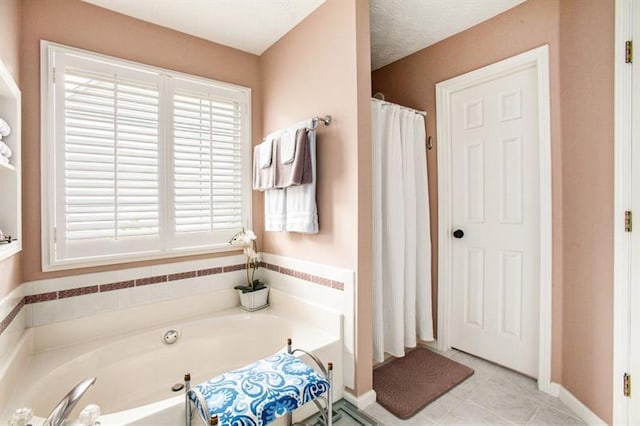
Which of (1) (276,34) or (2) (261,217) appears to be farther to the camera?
(2) (261,217)

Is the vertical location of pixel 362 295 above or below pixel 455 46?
below

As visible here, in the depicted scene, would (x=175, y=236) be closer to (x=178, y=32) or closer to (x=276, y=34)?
(x=178, y=32)

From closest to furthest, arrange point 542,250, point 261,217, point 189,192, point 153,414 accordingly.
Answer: point 153,414, point 542,250, point 189,192, point 261,217

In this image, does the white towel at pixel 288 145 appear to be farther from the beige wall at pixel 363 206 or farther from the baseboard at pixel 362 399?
the baseboard at pixel 362 399

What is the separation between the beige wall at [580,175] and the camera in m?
1.58

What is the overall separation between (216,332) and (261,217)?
96 cm

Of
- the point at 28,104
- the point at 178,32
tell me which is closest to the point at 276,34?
the point at 178,32

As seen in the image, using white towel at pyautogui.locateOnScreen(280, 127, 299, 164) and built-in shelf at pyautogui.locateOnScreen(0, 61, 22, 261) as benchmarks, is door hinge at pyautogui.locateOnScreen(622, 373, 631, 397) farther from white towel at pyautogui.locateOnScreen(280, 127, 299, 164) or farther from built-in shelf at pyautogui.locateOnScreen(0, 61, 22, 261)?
built-in shelf at pyautogui.locateOnScreen(0, 61, 22, 261)

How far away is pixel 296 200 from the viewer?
2.10 metres

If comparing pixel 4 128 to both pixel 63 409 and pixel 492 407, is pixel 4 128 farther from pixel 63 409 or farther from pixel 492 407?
pixel 492 407

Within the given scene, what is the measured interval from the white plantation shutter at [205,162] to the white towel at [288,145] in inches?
22.8

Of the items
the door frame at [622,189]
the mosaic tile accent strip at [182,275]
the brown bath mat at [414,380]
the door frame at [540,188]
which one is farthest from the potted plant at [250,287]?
the door frame at [622,189]

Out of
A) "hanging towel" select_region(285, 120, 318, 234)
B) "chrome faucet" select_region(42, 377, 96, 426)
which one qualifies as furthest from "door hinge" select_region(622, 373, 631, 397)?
"chrome faucet" select_region(42, 377, 96, 426)

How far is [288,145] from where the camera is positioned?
6.66ft
